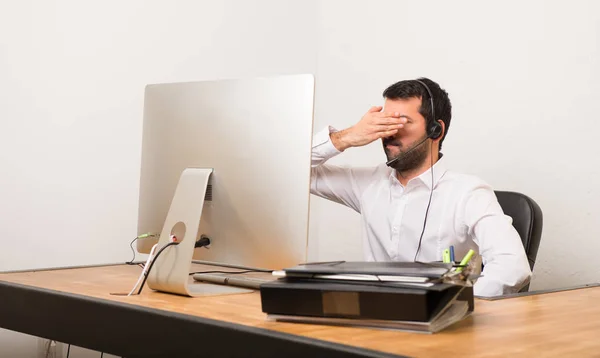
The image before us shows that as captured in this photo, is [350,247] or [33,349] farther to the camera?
[350,247]

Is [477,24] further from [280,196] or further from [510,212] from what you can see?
[280,196]

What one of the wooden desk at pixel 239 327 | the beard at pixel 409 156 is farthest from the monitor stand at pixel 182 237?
the beard at pixel 409 156

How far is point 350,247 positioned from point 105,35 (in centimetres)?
141

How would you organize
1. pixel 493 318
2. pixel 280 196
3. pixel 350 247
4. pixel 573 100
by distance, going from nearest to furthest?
1. pixel 493 318
2. pixel 280 196
3. pixel 573 100
4. pixel 350 247

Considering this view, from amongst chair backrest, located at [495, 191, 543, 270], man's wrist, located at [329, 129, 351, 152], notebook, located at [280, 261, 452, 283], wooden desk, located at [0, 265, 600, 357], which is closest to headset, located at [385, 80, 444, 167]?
man's wrist, located at [329, 129, 351, 152]

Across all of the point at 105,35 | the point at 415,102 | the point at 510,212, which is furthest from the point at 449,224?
the point at 105,35

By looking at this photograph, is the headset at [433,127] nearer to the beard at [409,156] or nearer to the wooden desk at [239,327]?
the beard at [409,156]

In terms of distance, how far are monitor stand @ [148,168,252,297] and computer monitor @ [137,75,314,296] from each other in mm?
40

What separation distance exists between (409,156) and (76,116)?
1.20m

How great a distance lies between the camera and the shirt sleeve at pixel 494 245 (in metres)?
1.92

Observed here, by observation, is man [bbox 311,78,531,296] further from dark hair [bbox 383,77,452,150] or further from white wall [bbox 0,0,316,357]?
white wall [bbox 0,0,316,357]

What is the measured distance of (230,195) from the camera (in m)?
1.60

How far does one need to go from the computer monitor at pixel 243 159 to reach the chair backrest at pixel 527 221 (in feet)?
2.80

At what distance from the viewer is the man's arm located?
2201 mm
